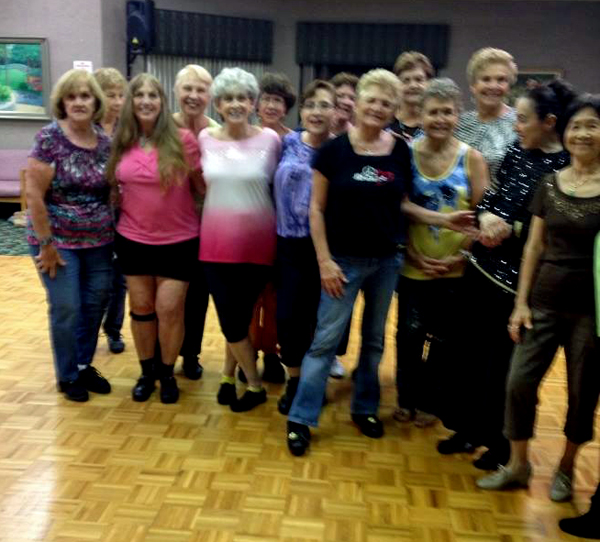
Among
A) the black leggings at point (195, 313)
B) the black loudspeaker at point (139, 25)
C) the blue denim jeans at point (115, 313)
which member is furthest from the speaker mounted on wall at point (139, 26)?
the black leggings at point (195, 313)

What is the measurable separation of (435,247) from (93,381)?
1677 mm

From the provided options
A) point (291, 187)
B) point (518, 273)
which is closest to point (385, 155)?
point (291, 187)

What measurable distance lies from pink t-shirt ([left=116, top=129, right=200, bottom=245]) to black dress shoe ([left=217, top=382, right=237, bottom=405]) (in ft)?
2.36

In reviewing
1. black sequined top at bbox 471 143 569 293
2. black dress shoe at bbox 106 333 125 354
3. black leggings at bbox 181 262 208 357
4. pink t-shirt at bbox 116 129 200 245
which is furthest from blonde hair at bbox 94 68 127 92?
black sequined top at bbox 471 143 569 293

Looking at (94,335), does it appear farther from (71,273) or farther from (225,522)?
(225,522)

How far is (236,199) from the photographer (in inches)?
95.7

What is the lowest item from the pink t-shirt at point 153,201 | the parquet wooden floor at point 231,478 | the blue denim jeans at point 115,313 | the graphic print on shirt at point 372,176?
the parquet wooden floor at point 231,478

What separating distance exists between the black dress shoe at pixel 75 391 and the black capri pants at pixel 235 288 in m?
0.74

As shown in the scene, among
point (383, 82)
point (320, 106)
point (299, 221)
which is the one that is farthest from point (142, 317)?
point (383, 82)

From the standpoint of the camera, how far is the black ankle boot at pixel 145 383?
2820 mm

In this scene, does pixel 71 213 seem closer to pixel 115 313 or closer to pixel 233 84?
pixel 233 84

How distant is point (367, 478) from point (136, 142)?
1607 mm

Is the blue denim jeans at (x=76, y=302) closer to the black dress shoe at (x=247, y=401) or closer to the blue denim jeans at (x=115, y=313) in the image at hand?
the blue denim jeans at (x=115, y=313)

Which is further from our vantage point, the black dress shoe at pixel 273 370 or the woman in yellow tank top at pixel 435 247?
the black dress shoe at pixel 273 370
